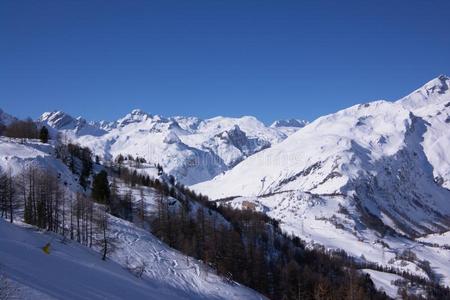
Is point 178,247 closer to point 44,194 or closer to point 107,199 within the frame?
point 107,199

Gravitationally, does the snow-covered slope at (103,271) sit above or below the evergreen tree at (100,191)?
below

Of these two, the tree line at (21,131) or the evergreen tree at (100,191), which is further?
the tree line at (21,131)

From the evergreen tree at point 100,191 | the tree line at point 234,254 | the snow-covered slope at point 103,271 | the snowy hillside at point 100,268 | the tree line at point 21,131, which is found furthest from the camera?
the tree line at point 21,131

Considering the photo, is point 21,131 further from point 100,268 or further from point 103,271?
point 103,271

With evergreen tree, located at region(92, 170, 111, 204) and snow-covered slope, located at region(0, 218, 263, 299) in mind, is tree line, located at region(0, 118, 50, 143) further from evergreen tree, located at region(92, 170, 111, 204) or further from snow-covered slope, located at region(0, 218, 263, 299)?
snow-covered slope, located at region(0, 218, 263, 299)

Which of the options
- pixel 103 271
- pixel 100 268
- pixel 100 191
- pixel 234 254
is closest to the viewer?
pixel 103 271

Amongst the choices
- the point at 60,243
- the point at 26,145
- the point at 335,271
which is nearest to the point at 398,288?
the point at 335,271

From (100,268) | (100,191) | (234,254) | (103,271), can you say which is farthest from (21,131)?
(103,271)

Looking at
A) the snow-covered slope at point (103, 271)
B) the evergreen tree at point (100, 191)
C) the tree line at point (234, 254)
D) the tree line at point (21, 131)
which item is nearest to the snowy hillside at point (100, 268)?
the snow-covered slope at point (103, 271)

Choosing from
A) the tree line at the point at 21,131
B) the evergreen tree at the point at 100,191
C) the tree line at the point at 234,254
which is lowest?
the tree line at the point at 234,254

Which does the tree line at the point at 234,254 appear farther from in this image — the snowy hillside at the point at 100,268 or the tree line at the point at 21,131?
the tree line at the point at 21,131

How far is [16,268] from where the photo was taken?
142ft

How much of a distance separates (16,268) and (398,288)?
593 ft

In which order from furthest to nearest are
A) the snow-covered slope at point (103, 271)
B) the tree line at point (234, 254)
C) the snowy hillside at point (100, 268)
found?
the tree line at point (234, 254), the snowy hillside at point (100, 268), the snow-covered slope at point (103, 271)
